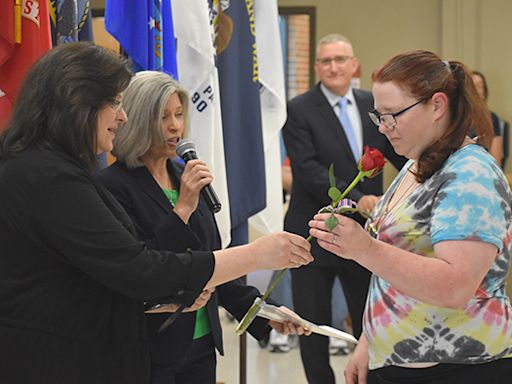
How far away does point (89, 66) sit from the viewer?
71.9 inches

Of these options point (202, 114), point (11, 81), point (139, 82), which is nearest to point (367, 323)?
point (139, 82)

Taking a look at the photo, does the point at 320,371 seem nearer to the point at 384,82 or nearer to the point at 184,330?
the point at 184,330

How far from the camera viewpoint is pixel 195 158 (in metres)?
2.45

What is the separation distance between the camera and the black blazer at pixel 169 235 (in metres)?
2.30

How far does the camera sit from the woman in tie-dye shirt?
176 centimetres

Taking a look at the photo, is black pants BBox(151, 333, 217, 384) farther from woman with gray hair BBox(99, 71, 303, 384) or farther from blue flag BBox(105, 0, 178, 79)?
blue flag BBox(105, 0, 178, 79)

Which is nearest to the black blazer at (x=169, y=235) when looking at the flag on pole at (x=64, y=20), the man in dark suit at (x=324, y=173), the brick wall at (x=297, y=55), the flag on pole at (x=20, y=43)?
the flag on pole at (x=20, y=43)

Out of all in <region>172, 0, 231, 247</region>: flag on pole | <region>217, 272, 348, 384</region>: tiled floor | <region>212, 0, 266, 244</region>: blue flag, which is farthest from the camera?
<region>217, 272, 348, 384</region>: tiled floor

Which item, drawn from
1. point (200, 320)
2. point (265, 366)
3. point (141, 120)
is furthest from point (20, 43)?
point (265, 366)

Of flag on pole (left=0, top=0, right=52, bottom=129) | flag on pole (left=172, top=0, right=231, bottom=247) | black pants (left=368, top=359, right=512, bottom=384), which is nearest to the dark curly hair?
flag on pole (left=0, top=0, right=52, bottom=129)

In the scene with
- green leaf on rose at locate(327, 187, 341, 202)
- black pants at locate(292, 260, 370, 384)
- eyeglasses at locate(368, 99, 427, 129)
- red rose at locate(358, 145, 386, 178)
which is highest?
eyeglasses at locate(368, 99, 427, 129)

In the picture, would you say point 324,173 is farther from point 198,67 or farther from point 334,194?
point 334,194

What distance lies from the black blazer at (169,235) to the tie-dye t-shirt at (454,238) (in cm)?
58

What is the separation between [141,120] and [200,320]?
0.59 metres
